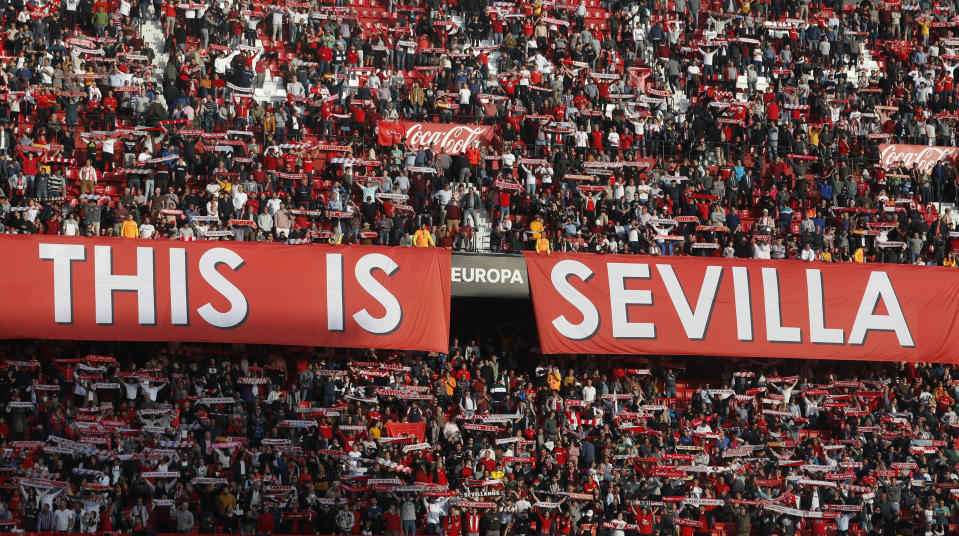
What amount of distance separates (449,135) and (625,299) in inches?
260

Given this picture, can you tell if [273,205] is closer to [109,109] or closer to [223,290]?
[223,290]

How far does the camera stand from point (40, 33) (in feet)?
111

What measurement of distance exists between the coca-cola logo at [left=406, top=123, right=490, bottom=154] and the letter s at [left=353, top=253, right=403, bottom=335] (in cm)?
557

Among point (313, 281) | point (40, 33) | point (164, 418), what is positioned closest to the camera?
point (164, 418)

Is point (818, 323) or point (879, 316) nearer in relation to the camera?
point (818, 323)

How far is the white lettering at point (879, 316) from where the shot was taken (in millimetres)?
31109

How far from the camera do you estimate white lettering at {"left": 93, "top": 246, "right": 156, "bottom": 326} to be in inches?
1112

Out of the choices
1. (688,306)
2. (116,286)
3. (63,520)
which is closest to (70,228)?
(116,286)

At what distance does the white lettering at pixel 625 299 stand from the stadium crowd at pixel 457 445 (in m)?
0.94

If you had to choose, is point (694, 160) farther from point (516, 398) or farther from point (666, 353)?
point (516, 398)

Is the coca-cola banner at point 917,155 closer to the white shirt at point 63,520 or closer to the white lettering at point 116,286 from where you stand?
the white lettering at point 116,286

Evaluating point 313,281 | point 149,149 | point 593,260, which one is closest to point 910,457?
point 593,260

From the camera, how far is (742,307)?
30766mm

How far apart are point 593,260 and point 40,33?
12910 mm
